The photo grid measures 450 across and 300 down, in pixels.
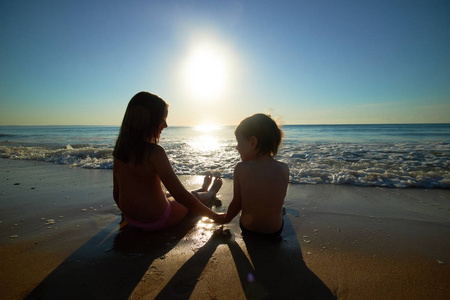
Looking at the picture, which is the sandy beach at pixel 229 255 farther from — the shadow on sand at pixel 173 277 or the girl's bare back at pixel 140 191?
the girl's bare back at pixel 140 191

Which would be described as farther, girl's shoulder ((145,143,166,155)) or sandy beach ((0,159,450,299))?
girl's shoulder ((145,143,166,155))

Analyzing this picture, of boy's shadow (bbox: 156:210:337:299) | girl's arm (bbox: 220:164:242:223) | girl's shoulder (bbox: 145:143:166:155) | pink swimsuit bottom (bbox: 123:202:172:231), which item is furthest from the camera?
pink swimsuit bottom (bbox: 123:202:172:231)

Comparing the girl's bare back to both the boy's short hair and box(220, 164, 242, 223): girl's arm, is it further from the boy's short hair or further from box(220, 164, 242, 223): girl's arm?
the boy's short hair

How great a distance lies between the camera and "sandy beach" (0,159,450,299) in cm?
151

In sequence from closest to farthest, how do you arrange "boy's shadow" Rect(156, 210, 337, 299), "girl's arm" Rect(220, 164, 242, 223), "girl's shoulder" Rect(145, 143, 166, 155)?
"boy's shadow" Rect(156, 210, 337, 299)
"girl's shoulder" Rect(145, 143, 166, 155)
"girl's arm" Rect(220, 164, 242, 223)

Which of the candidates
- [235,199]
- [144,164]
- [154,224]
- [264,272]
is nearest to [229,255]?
[264,272]

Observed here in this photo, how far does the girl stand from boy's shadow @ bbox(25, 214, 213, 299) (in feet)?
0.93

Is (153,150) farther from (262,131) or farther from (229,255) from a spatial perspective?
(229,255)

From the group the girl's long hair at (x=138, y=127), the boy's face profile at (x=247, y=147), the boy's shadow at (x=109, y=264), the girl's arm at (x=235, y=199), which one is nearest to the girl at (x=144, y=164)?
the girl's long hair at (x=138, y=127)

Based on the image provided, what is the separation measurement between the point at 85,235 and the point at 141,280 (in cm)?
117

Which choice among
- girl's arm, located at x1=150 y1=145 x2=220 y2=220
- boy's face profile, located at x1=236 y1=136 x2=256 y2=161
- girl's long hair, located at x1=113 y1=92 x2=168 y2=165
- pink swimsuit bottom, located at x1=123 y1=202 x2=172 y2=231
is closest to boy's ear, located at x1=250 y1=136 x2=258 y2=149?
boy's face profile, located at x1=236 y1=136 x2=256 y2=161

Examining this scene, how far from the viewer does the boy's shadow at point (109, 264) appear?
58.2 inches

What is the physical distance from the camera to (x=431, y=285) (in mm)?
1576

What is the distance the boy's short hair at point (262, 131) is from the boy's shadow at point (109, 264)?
1284 millimetres
